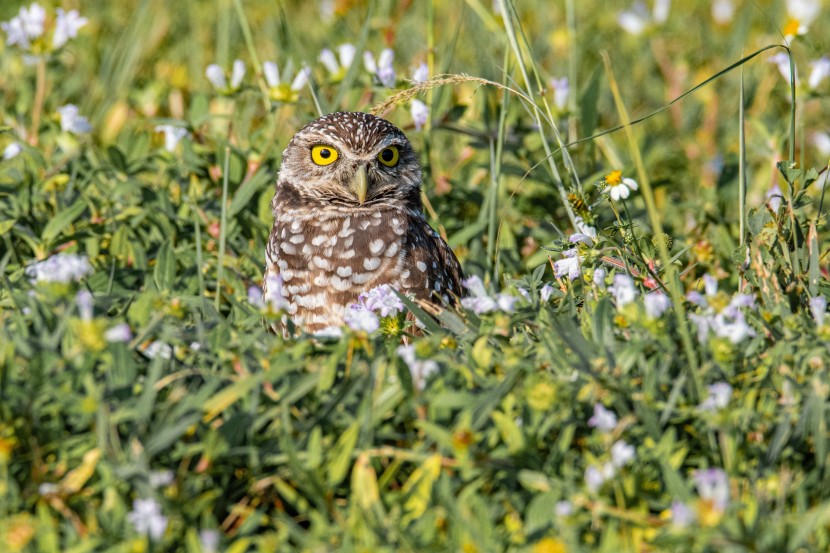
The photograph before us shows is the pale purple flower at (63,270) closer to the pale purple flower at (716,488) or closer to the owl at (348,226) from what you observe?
the owl at (348,226)

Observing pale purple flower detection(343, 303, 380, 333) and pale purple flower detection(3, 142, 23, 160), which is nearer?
pale purple flower detection(343, 303, 380, 333)

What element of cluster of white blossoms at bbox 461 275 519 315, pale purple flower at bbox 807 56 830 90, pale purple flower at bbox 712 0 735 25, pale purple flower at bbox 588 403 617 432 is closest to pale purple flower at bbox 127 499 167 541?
pale purple flower at bbox 588 403 617 432

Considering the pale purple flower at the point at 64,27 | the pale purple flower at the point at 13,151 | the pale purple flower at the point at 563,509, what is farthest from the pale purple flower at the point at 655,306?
the pale purple flower at the point at 64,27

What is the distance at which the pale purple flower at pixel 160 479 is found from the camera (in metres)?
2.42

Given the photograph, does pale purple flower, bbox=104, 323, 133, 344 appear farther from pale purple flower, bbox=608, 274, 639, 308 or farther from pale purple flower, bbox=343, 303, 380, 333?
pale purple flower, bbox=608, 274, 639, 308

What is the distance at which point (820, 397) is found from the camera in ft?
8.72

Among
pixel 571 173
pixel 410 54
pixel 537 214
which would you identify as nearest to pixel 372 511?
pixel 571 173

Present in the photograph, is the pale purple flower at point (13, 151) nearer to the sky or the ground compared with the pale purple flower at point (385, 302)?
nearer to the ground

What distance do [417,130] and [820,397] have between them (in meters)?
2.61

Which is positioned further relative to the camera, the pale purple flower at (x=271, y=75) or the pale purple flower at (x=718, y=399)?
the pale purple flower at (x=271, y=75)

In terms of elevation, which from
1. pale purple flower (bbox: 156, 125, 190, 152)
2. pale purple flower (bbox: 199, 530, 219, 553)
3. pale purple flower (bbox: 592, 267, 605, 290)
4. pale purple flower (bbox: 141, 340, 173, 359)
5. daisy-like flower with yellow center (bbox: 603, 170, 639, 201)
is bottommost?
pale purple flower (bbox: 156, 125, 190, 152)

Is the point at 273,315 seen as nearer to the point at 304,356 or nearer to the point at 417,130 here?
the point at 304,356

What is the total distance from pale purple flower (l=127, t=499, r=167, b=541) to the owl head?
2214 mm

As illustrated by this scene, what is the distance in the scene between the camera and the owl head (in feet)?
14.5
